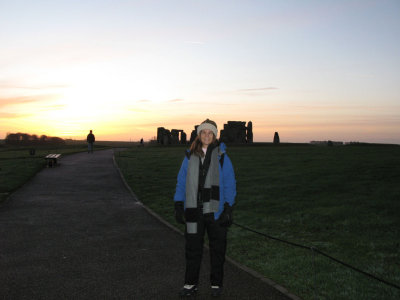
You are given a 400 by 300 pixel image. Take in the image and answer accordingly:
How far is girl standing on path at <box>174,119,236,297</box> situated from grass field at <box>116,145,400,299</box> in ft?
4.94

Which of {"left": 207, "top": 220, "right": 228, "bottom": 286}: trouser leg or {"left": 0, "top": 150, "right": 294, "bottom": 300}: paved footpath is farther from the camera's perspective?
{"left": 0, "top": 150, "right": 294, "bottom": 300}: paved footpath

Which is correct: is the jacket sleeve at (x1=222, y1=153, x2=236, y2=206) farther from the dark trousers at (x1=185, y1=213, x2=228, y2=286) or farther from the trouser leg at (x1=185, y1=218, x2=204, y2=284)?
the trouser leg at (x1=185, y1=218, x2=204, y2=284)

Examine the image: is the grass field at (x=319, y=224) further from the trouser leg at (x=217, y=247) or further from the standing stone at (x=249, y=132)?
the standing stone at (x=249, y=132)

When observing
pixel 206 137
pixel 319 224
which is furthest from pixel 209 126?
pixel 319 224

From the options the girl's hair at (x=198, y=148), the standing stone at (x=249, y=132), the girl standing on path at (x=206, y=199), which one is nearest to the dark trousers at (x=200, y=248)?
the girl standing on path at (x=206, y=199)

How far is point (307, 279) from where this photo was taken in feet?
20.1

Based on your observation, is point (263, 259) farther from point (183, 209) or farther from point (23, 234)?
point (23, 234)

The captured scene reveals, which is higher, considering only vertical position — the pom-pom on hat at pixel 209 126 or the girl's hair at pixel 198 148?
the pom-pom on hat at pixel 209 126

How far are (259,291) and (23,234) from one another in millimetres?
6166

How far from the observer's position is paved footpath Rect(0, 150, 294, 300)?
18.4ft

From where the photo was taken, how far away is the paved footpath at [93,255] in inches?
221

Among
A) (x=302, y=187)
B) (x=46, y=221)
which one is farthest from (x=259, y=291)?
(x=302, y=187)

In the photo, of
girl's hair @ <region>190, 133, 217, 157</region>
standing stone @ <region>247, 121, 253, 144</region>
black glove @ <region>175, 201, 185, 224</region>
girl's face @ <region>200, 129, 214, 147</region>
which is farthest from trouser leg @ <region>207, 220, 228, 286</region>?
standing stone @ <region>247, 121, 253, 144</region>

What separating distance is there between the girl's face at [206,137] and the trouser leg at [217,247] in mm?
1150
